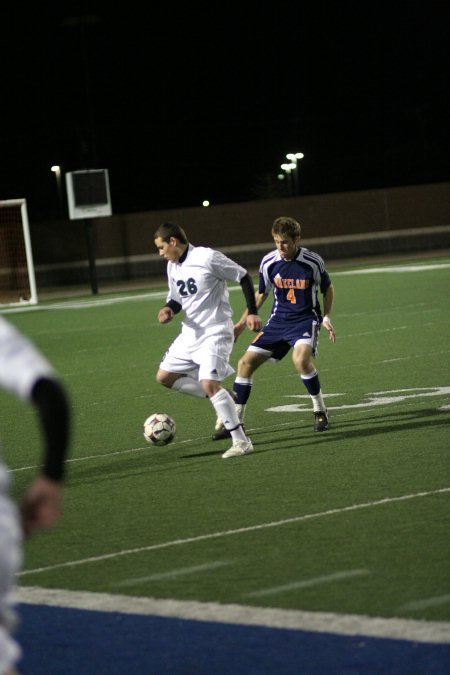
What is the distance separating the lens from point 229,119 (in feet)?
253

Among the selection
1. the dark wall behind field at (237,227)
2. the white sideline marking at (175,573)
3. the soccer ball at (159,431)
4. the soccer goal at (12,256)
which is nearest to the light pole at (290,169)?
the dark wall behind field at (237,227)

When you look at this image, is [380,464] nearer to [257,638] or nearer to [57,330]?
[257,638]

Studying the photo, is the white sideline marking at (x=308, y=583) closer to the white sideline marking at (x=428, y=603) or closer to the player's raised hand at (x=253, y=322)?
the white sideline marking at (x=428, y=603)

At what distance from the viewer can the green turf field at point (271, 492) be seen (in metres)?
6.23

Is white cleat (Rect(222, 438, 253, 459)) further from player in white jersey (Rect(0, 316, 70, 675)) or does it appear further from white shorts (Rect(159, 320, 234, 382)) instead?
player in white jersey (Rect(0, 316, 70, 675))

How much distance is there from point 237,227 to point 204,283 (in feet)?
120

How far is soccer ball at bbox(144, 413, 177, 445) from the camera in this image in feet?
34.8

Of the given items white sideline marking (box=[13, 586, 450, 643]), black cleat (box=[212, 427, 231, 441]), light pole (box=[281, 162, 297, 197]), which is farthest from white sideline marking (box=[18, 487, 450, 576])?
light pole (box=[281, 162, 297, 197])

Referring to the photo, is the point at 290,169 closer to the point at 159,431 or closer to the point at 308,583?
the point at 159,431

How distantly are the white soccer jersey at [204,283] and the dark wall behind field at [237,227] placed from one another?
104 feet

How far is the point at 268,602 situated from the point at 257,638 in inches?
21.7

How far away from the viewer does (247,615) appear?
565 centimetres

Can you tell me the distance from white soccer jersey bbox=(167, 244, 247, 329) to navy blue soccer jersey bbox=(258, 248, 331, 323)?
2.55 feet

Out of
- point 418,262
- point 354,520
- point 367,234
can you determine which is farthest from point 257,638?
point 367,234
